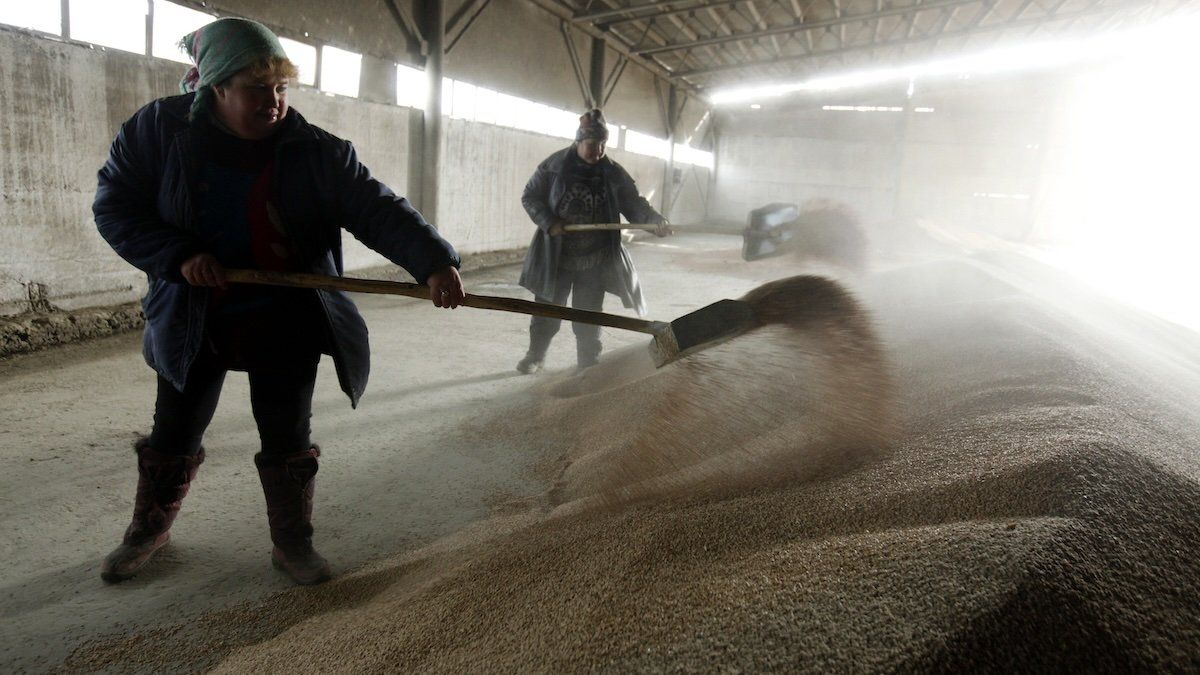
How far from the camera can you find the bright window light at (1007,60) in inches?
575

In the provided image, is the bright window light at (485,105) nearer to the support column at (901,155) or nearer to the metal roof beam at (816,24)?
the metal roof beam at (816,24)

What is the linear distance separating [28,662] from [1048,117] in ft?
63.9

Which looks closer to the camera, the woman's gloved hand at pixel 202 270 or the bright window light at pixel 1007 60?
the woman's gloved hand at pixel 202 270

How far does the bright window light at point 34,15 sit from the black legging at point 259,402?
3.41 metres

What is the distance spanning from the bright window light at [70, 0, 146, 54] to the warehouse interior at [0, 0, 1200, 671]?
1.1 inches

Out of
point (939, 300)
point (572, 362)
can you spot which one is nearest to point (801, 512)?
point (572, 362)

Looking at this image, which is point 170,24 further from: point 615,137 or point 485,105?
point 615,137

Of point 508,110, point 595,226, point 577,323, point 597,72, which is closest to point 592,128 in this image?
point 595,226

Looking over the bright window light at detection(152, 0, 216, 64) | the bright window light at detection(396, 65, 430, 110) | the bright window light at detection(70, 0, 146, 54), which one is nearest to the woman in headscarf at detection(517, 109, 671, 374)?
the bright window light at detection(152, 0, 216, 64)

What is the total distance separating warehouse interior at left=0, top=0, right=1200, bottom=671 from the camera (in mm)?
1127

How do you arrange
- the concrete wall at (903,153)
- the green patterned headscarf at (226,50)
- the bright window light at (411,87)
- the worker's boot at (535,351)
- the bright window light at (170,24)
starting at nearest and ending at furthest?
1. the green patterned headscarf at (226,50)
2. the worker's boot at (535,351)
3. the bright window light at (170,24)
4. the bright window light at (411,87)
5. the concrete wall at (903,153)

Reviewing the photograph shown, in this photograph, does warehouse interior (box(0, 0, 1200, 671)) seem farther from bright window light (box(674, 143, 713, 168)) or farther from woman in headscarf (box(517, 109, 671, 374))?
bright window light (box(674, 143, 713, 168))

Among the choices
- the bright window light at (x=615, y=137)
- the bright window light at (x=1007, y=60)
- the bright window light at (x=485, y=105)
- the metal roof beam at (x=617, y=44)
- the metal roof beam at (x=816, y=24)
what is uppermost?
the bright window light at (x=1007, y=60)

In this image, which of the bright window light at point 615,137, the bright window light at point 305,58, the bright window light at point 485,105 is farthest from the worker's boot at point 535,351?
the bright window light at point 615,137
